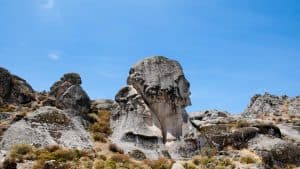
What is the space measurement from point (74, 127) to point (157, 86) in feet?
22.2

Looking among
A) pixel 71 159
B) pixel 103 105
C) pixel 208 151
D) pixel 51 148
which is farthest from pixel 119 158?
pixel 103 105

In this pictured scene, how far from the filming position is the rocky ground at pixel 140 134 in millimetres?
31484

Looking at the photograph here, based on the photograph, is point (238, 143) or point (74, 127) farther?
point (238, 143)

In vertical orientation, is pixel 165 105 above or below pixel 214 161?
above

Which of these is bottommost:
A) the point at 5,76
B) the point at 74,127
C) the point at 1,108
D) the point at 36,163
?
the point at 36,163

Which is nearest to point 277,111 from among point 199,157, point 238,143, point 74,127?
point 238,143

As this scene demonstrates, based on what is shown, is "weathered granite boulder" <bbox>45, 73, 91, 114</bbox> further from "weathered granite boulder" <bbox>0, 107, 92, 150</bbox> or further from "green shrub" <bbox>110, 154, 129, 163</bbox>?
"green shrub" <bbox>110, 154, 129, 163</bbox>

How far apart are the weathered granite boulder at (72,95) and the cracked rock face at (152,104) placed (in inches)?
118

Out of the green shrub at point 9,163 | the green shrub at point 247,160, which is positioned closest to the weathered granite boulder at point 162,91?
the green shrub at point 247,160

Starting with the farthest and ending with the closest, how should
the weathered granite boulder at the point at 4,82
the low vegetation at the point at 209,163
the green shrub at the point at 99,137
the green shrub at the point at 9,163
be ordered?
the weathered granite boulder at the point at 4,82 → the green shrub at the point at 99,137 → the low vegetation at the point at 209,163 → the green shrub at the point at 9,163

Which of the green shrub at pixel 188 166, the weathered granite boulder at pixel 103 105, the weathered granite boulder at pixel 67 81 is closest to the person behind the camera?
the green shrub at pixel 188 166

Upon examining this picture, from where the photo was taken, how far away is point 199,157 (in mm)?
35781

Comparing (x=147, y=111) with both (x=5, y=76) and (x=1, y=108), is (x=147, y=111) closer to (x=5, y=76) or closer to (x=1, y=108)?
(x=1, y=108)

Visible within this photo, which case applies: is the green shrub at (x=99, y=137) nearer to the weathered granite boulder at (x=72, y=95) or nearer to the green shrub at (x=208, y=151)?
the weathered granite boulder at (x=72, y=95)
